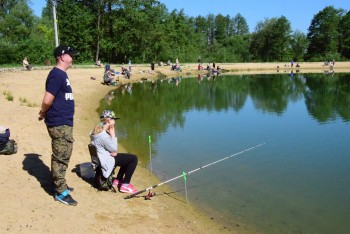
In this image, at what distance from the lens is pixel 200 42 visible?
91.9m

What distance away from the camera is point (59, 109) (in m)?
5.79

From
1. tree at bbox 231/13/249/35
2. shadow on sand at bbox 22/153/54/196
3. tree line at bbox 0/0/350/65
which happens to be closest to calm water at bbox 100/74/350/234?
shadow on sand at bbox 22/153/54/196

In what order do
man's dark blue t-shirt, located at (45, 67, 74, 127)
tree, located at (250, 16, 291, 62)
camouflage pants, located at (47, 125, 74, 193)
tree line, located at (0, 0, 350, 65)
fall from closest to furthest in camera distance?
man's dark blue t-shirt, located at (45, 67, 74, 127), camouflage pants, located at (47, 125, 74, 193), tree line, located at (0, 0, 350, 65), tree, located at (250, 16, 291, 62)

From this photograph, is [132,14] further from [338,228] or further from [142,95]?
[338,228]

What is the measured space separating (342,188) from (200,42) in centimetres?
8557

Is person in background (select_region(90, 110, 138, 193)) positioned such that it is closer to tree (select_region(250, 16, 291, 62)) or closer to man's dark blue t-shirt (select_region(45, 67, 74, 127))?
man's dark blue t-shirt (select_region(45, 67, 74, 127))

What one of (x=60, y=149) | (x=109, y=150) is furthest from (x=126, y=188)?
(x=60, y=149)

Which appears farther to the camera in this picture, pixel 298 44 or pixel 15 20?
pixel 298 44

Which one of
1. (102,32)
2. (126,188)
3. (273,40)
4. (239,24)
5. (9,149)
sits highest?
(239,24)

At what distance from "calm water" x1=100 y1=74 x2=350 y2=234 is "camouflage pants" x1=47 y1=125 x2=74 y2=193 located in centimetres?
295

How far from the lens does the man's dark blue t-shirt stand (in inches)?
221

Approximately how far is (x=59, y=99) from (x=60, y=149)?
2.81 ft

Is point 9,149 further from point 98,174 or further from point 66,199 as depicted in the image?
point 66,199

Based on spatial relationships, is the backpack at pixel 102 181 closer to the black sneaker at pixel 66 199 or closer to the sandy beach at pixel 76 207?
the sandy beach at pixel 76 207
